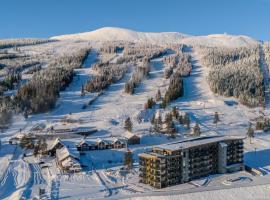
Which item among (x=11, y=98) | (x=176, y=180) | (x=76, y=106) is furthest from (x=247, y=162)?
(x=11, y=98)

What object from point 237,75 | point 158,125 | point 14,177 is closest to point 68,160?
point 14,177

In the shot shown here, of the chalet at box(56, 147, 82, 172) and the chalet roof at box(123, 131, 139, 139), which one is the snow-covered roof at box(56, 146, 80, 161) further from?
the chalet roof at box(123, 131, 139, 139)

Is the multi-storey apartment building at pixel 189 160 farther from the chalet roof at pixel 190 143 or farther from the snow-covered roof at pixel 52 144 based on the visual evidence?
the snow-covered roof at pixel 52 144

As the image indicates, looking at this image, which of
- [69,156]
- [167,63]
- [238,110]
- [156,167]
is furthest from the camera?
[167,63]

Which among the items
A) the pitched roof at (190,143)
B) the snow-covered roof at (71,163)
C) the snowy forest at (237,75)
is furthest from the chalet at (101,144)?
the snowy forest at (237,75)

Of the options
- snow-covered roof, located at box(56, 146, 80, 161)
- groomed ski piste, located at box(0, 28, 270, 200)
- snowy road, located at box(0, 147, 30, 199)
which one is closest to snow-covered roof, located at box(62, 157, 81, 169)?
snow-covered roof, located at box(56, 146, 80, 161)

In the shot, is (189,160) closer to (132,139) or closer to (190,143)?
(190,143)

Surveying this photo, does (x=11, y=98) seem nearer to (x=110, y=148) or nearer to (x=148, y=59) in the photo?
(x=110, y=148)
